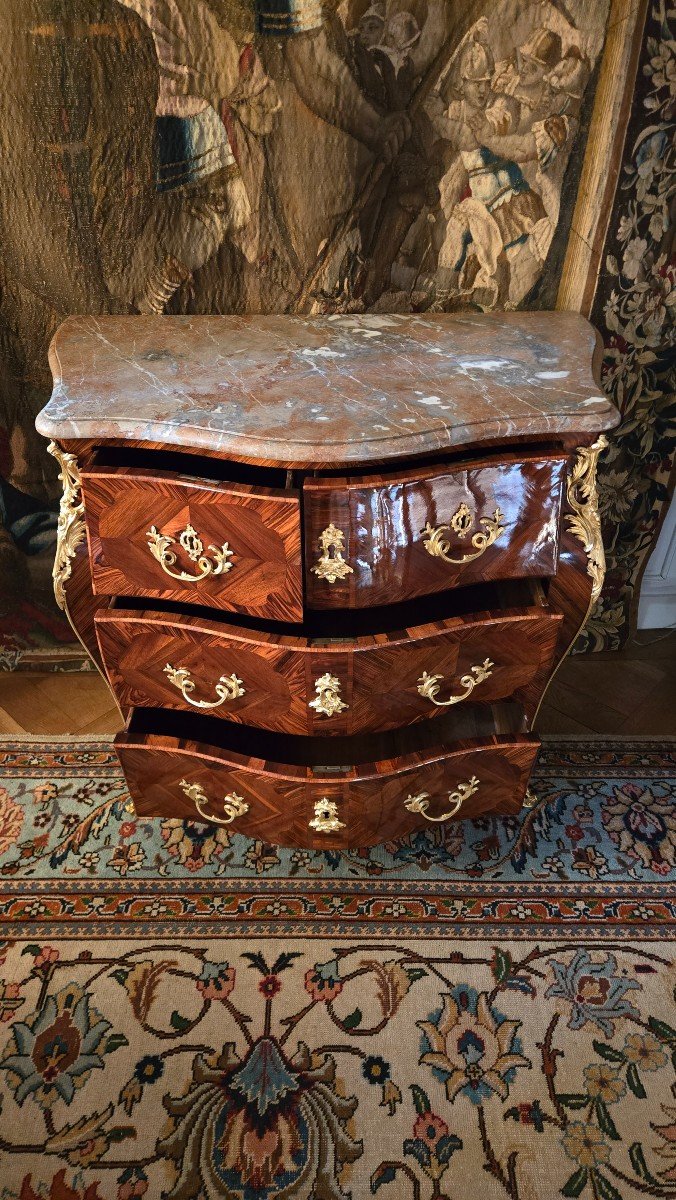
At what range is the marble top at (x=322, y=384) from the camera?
44.8 inches

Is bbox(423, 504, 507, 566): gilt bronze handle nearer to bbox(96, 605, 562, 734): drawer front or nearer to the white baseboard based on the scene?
bbox(96, 605, 562, 734): drawer front

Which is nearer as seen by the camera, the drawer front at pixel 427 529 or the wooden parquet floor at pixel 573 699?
the drawer front at pixel 427 529

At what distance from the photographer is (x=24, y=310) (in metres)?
1.61

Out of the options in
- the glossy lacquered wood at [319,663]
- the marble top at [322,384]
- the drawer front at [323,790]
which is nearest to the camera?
the marble top at [322,384]

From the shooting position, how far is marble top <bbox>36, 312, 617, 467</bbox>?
1.14 m

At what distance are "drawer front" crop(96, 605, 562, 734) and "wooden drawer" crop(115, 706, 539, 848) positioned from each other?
0.07 meters

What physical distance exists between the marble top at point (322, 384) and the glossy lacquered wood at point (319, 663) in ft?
0.98

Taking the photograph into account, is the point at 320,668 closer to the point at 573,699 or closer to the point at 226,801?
the point at 226,801

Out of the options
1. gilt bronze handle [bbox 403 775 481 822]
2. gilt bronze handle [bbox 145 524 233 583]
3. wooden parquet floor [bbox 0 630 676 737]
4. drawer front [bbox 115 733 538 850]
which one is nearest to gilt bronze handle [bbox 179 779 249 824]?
drawer front [bbox 115 733 538 850]

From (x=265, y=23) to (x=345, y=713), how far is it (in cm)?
117

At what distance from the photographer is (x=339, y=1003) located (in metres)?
1.41

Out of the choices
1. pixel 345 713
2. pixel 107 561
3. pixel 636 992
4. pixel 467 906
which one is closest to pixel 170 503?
pixel 107 561

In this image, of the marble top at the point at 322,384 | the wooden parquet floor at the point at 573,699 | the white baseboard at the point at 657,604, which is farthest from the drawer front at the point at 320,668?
the white baseboard at the point at 657,604

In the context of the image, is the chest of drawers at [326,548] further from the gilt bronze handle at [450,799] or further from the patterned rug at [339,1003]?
the patterned rug at [339,1003]
